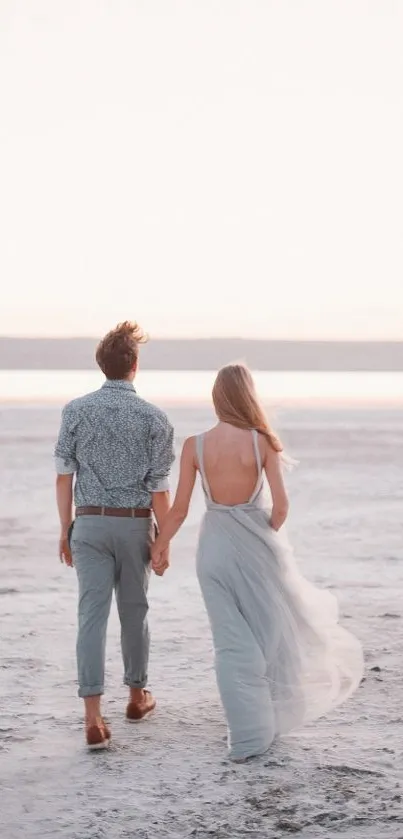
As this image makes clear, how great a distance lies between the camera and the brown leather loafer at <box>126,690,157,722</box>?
19.6 feet

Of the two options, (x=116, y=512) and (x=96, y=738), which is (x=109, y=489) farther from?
(x=96, y=738)

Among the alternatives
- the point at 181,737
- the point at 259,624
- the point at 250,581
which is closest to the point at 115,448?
the point at 250,581

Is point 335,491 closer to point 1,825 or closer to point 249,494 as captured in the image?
point 249,494

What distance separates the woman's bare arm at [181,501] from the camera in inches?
221

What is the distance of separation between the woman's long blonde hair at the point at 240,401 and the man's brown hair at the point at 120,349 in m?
0.41

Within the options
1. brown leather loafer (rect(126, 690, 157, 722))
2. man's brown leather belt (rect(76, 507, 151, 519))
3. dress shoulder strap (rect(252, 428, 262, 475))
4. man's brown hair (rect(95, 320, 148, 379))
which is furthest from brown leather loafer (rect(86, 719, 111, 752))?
man's brown hair (rect(95, 320, 148, 379))

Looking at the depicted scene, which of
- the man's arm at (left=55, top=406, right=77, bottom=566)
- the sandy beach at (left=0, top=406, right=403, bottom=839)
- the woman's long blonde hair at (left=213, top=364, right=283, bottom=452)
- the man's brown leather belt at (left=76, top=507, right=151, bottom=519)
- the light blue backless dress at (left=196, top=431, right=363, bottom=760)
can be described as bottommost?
the sandy beach at (left=0, top=406, right=403, bottom=839)

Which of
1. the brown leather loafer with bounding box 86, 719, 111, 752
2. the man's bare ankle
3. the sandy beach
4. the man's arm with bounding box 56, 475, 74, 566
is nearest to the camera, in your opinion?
the sandy beach

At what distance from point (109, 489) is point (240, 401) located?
0.71 metres

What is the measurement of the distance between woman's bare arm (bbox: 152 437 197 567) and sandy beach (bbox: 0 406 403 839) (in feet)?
2.95

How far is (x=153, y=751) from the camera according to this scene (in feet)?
18.0

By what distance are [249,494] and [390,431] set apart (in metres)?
21.9

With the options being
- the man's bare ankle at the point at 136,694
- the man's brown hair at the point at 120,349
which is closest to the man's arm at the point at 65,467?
the man's brown hair at the point at 120,349

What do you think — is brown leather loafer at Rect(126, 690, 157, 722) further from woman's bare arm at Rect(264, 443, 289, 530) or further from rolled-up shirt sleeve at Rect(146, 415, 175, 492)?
woman's bare arm at Rect(264, 443, 289, 530)
